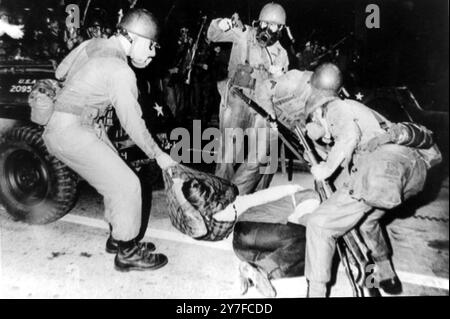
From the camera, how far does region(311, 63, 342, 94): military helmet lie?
3111 mm

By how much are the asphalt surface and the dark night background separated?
3.61m

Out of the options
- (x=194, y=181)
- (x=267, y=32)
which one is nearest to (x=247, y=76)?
(x=267, y=32)

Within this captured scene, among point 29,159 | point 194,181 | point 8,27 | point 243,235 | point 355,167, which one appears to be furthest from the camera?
point 8,27

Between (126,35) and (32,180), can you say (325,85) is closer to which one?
(126,35)

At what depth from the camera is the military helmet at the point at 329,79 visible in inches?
122

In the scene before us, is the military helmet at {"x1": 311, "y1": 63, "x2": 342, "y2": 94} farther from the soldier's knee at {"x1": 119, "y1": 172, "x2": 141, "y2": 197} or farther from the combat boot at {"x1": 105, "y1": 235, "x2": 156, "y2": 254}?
the combat boot at {"x1": 105, "y1": 235, "x2": 156, "y2": 254}

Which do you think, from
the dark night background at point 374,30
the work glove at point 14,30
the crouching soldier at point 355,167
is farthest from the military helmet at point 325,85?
the work glove at point 14,30

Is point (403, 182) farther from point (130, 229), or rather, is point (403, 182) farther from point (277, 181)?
point (277, 181)

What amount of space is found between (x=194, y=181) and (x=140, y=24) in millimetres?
1527

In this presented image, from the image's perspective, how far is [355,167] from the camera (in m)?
3.08

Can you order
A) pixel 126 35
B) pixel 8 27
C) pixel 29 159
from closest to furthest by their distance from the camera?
pixel 126 35 → pixel 29 159 → pixel 8 27

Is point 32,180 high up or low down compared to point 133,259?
up

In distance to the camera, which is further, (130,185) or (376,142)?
(130,185)

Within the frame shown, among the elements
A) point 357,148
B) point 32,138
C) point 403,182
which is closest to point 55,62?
point 32,138
